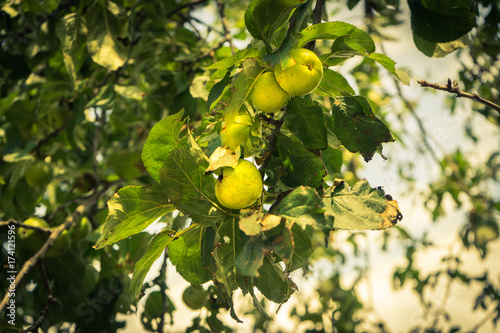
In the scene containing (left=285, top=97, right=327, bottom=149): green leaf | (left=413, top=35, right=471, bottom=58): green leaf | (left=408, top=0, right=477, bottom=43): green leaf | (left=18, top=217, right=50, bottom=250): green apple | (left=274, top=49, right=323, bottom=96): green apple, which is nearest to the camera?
(left=274, top=49, right=323, bottom=96): green apple

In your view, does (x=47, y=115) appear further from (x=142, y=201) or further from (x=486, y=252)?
(x=486, y=252)

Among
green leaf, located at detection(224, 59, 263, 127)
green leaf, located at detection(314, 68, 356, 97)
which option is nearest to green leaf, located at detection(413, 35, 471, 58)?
green leaf, located at detection(314, 68, 356, 97)

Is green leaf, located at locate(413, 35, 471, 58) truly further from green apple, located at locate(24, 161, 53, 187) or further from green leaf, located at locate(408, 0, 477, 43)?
green apple, located at locate(24, 161, 53, 187)

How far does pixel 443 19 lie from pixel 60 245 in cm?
167

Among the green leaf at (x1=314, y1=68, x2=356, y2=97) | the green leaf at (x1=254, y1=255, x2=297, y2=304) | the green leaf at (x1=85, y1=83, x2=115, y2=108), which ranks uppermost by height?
the green leaf at (x1=314, y1=68, x2=356, y2=97)

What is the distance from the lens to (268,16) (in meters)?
0.67

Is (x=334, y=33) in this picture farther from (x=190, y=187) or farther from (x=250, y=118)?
(x=190, y=187)

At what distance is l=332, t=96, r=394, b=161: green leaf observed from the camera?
75 cm


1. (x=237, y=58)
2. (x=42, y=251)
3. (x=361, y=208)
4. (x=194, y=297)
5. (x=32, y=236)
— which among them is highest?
(x=237, y=58)

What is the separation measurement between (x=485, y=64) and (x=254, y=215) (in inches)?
82.8

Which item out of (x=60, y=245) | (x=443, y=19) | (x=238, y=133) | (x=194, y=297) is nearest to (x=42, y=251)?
(x=60, y=245)

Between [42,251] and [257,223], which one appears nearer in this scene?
[257,223]

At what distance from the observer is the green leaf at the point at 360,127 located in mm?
750

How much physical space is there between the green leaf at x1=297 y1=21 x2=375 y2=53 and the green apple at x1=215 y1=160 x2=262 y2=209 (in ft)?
0.99
